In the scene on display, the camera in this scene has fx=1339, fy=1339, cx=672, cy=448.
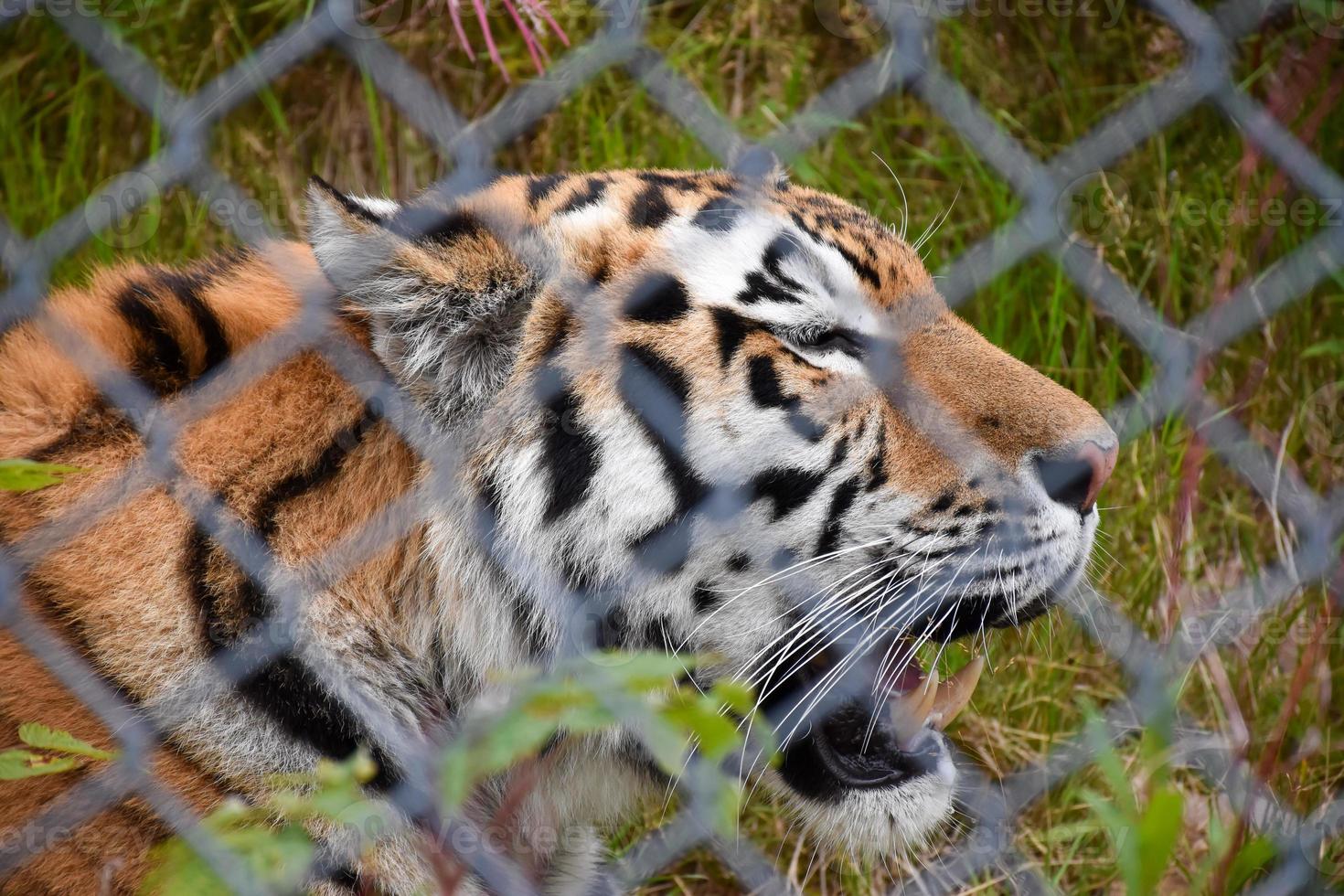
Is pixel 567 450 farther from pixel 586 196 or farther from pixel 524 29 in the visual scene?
pixel 524 29

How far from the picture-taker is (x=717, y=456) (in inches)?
80.1

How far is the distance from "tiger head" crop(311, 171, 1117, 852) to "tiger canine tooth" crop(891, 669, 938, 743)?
0.12 meters

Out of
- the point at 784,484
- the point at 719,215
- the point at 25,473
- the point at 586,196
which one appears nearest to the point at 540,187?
the point at 586,196

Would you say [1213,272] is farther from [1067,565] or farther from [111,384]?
[111,384]

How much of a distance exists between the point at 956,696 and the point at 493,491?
873 millimetres

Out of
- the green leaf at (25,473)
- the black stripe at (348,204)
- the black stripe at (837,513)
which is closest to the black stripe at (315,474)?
the black stripe at (348,204)

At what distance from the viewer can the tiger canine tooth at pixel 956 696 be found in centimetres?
226

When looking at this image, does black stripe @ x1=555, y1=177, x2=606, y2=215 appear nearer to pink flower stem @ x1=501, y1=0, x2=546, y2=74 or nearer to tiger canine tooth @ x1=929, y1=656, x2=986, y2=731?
pink flower stem @ x1=501, y1=0, x2=546, y2=74

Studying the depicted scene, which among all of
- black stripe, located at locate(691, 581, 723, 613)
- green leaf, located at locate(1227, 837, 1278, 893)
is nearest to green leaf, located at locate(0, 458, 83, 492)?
black stripe, located at locate(691, 581, 723, 613)

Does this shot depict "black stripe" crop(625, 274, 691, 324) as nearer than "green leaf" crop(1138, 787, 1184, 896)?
No

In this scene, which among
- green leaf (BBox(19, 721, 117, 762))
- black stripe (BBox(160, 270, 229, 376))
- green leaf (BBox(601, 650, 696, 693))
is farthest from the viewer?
black stripe (BBox(160, 270, 229, 376))

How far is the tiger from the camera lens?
188 centimetres

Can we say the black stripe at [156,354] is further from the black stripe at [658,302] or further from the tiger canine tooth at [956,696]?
the tiger canine tooth at [956,696]

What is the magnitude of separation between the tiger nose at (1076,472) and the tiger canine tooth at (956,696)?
36 cm
